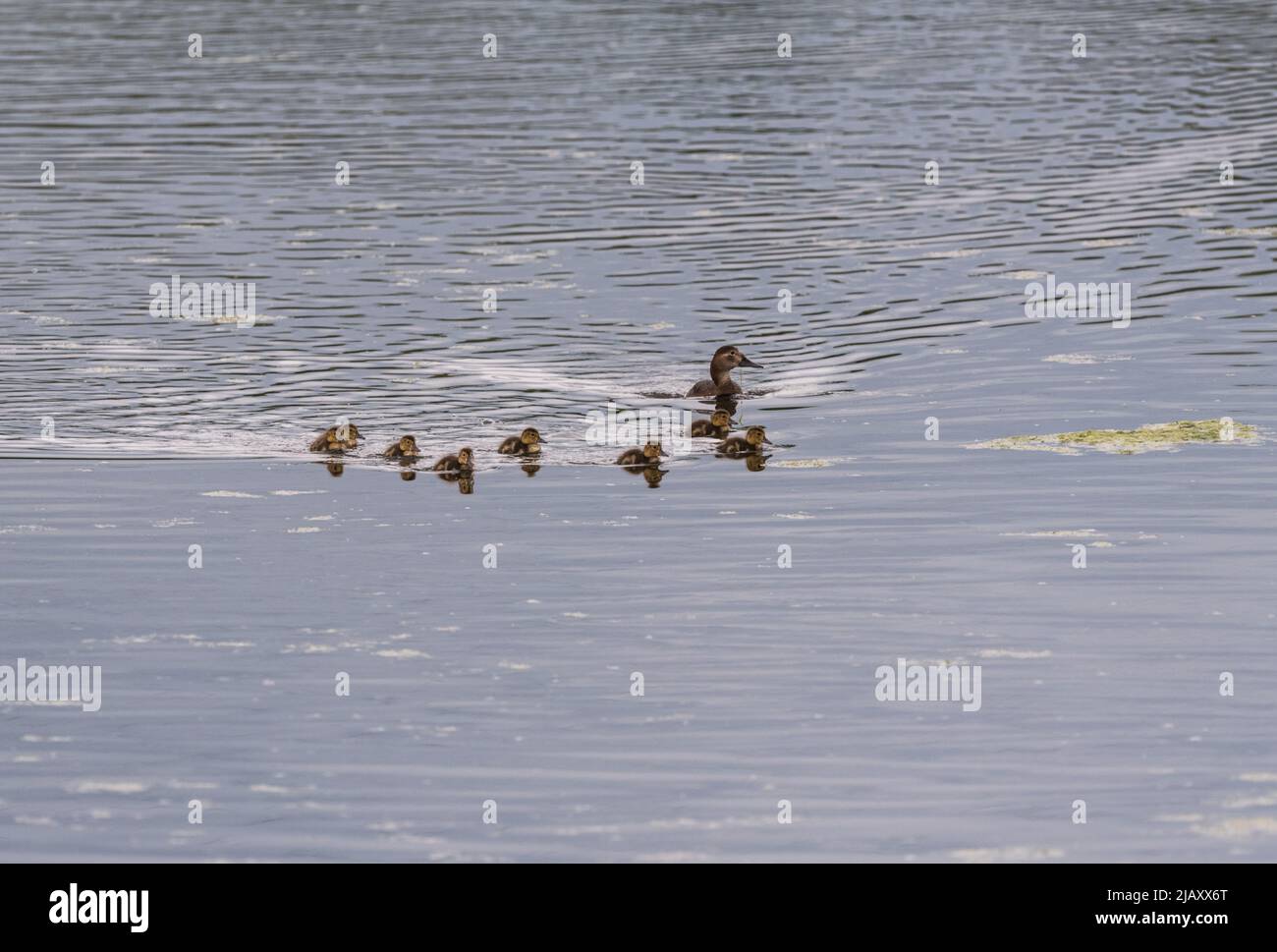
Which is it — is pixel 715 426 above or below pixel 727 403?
below

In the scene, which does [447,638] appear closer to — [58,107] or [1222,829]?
[1222,829]

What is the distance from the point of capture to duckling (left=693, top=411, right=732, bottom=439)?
22.6m

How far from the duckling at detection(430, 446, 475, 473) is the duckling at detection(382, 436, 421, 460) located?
0.40 metres

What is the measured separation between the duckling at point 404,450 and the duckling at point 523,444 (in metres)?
0.82

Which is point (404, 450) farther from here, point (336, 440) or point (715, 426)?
point (715, 426)

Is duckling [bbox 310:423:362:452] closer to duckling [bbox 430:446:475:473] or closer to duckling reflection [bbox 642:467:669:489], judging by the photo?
duckling [bbox 430:446:475:473]

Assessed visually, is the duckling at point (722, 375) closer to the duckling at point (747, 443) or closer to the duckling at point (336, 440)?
the duckling at point (747, 443)

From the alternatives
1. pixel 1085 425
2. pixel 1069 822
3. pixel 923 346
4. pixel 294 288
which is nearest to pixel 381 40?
pixel 294 288

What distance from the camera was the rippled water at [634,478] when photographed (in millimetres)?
14000

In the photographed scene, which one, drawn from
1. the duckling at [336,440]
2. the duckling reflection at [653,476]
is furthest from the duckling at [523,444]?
the duckling at [336,440]

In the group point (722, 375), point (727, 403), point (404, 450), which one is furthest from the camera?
point (722, 375)

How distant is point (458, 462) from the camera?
69.5 feet

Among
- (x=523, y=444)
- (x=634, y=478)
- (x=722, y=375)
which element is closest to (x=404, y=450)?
(x=523, y=444)

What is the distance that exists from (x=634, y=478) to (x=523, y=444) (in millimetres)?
1149
